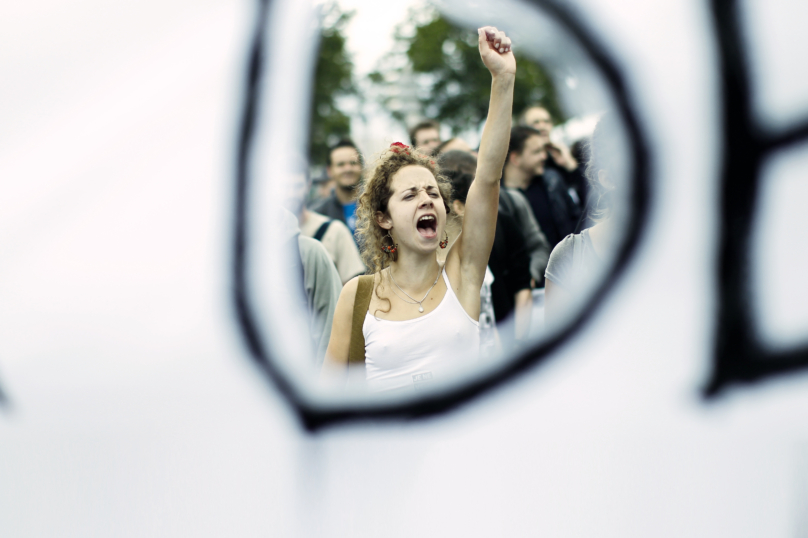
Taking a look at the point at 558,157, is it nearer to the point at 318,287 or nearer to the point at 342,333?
the point at 318,287

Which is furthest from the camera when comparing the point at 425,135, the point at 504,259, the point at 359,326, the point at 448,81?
the point at 448,81

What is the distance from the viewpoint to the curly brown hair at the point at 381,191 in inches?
75.6

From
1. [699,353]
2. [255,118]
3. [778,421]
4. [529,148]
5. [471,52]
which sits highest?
[471,52]

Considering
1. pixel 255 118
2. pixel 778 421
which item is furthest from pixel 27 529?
pixel 778 421

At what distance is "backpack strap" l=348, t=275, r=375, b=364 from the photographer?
172 centimetres

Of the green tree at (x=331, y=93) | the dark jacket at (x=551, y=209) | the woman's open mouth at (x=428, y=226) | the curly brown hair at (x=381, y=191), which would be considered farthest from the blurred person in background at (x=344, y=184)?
the green tree at (x=331, y=93)

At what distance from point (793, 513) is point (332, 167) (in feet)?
10.5

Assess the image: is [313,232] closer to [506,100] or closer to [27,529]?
[506,100]

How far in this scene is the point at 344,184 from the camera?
3.97 m

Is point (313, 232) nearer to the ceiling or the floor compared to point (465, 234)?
nearer to the ceiling

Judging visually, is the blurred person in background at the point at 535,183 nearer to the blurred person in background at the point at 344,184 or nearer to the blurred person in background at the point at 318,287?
the blurred person in background at the point at 344,184

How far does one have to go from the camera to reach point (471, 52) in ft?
58.8

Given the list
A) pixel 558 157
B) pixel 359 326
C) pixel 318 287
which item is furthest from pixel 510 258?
pixel 558 157

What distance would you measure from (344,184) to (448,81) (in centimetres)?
1544
